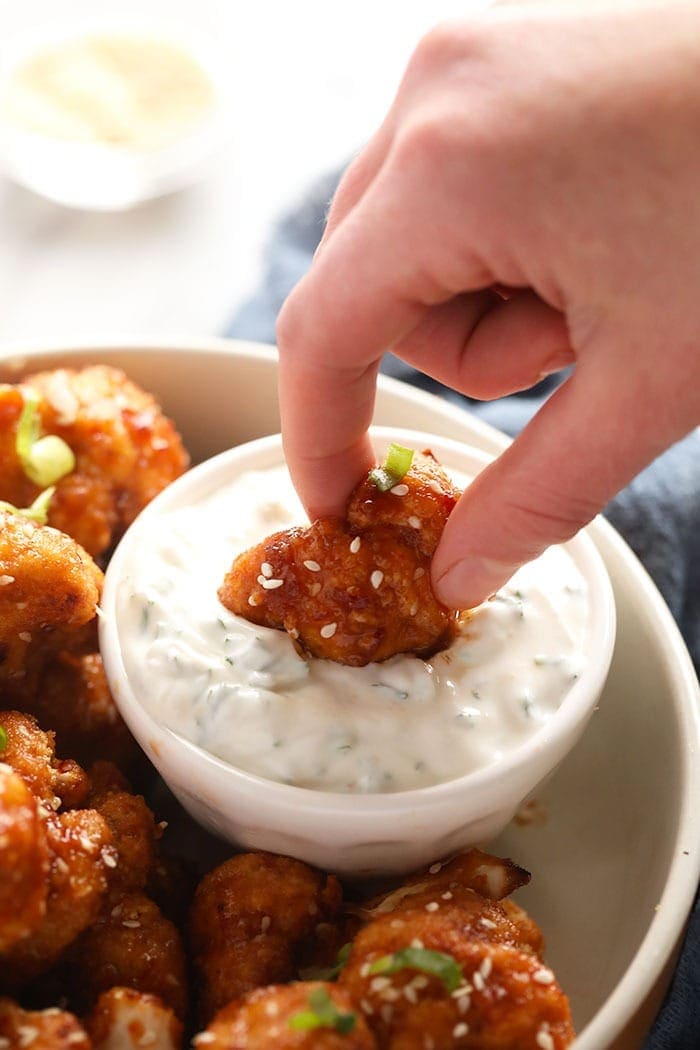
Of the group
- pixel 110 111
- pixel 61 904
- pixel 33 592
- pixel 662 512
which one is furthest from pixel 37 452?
pixel 110 111

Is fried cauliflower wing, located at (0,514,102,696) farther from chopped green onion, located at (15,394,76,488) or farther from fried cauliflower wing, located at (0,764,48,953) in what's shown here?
fried cauliflower wing, located at (0,764,48,953)

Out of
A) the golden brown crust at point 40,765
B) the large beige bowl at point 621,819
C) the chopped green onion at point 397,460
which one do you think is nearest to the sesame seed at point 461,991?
the large beige bowl at point 621,819

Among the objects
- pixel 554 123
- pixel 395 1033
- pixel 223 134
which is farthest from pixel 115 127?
pixel 395 1033

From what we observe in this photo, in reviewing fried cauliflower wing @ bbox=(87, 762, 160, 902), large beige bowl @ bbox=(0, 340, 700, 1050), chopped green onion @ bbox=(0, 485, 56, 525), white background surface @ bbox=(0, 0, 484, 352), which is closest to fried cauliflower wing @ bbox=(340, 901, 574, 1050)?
large beige bowl @ bbox=(0, 340, 700, 1050)

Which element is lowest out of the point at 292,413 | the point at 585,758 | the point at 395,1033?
the point at 585,758

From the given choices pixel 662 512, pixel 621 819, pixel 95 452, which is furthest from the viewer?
pixel 662 512

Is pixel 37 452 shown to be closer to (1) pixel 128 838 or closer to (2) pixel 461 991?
(1) pixel 128 838

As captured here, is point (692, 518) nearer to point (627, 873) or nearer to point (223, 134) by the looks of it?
point (627, 873)
